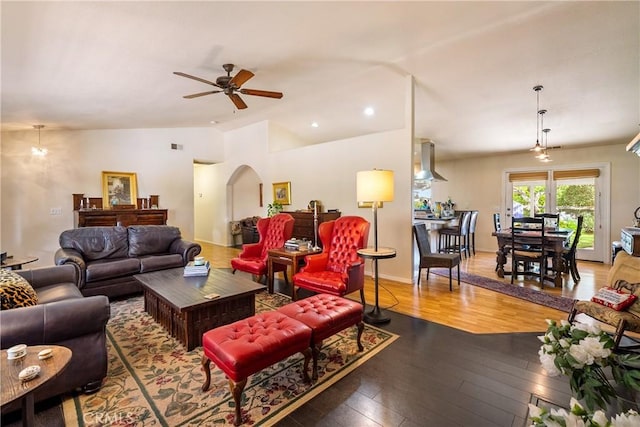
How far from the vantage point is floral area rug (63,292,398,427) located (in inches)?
70.2

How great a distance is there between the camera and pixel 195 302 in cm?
256

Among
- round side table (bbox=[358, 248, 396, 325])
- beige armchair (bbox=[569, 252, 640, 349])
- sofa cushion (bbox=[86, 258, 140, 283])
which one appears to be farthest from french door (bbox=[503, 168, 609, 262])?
sofa cushion (bbox=[86, 258, 140, 283])

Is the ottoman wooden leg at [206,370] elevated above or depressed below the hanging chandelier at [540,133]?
below

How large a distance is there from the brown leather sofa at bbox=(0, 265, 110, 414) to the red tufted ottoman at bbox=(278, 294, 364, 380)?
4.20 ft

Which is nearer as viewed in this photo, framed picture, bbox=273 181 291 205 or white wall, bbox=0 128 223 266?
white wall, bbox=0 128 223 266

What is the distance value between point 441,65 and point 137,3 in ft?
12.0

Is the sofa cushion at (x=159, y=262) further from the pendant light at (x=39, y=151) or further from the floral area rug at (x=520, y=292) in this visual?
the floral area rug at (x=520, y=292)

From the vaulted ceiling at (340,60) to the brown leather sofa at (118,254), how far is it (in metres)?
2.08

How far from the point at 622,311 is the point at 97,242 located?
19.9ft

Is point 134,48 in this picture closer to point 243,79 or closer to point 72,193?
point 243,79

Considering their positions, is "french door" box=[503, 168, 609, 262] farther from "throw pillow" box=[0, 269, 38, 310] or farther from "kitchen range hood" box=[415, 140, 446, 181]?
"throw pillow" box=[0, 269, 38, 310]

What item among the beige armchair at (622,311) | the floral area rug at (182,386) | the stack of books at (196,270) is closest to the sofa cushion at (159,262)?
the stack of books at (196,270)

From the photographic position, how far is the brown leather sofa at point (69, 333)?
1.72m

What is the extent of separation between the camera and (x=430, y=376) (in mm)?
2189
